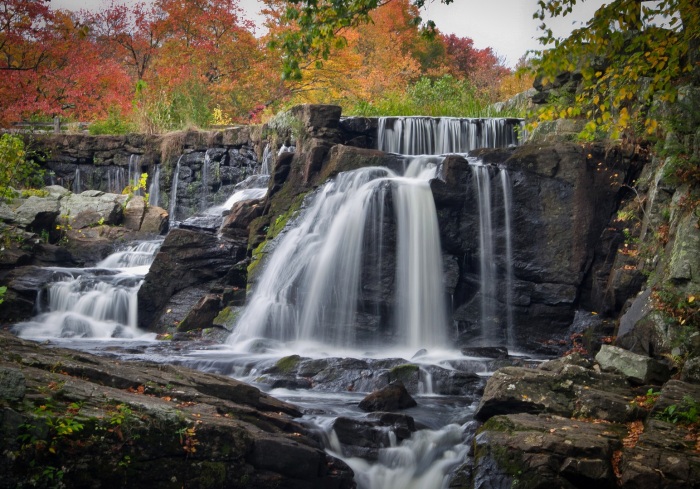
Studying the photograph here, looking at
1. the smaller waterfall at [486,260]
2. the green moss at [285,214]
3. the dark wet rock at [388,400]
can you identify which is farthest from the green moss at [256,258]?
the dark wet rock at [388,400]

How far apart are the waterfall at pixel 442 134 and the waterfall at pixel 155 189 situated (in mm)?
8534

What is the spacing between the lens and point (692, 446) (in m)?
6.05

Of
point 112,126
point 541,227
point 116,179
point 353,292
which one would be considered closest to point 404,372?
point 353,292

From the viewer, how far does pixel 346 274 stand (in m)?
12.9

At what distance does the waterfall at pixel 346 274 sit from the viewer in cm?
1253

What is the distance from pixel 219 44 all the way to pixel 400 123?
12.8m

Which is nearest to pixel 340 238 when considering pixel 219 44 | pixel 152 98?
pixel 152 98

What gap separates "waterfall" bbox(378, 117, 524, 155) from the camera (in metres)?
16.8

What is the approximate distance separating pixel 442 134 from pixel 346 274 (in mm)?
5658

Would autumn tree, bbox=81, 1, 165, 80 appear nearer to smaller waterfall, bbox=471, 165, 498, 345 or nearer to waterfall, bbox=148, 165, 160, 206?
waterfall, bbox=148, 165, 160, 206

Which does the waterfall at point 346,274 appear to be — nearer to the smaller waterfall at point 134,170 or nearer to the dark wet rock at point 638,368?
the dark wet rock at point 638,368

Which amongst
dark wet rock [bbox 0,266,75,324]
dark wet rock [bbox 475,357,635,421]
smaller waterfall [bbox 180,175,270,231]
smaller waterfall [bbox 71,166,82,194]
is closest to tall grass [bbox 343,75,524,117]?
smaller waterfall [bbox 180,175,270,231]

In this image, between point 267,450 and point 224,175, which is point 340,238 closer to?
point 267,450

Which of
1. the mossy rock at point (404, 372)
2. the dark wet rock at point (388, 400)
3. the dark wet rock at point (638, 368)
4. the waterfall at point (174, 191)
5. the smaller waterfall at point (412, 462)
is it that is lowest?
the smaller waterfall at point (412, 462)
